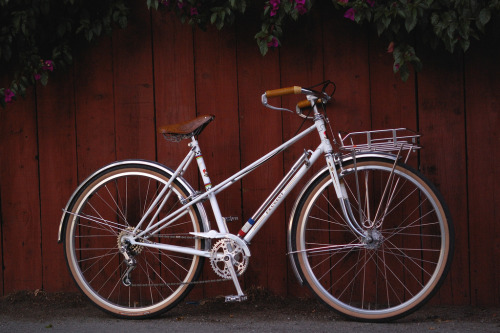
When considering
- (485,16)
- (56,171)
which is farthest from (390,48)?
(56,171)

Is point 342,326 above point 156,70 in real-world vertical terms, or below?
below

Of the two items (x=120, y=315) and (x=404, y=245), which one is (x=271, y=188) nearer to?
(x=404, y=245)

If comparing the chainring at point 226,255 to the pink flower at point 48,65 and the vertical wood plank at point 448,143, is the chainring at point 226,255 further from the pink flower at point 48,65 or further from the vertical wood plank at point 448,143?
the pink flower at point 48,65

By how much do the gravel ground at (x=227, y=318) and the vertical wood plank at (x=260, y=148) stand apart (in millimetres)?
157

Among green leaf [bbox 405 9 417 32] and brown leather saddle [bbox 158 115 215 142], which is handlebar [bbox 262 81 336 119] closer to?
brown leather saddle [bbox 158 115 215 142]

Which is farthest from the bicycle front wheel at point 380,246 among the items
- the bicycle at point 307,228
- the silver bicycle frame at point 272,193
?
the silver bicycle frame at point 272,193

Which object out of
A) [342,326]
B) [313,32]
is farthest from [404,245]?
[313,32]

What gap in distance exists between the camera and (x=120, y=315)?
296 cm

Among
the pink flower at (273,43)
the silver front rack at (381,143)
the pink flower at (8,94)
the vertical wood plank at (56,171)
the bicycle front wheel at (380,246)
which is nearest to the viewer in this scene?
the silver front rack at (381,143)

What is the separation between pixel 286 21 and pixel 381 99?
71 centimetres

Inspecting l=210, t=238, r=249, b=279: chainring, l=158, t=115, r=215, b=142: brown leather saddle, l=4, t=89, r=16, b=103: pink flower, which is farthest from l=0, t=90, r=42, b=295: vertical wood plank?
l=210, t=238, r=249, b=279: chainring

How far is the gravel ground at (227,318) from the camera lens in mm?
2719

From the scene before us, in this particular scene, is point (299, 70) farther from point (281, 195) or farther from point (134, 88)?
point (134, 88)

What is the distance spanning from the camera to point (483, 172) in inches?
120
